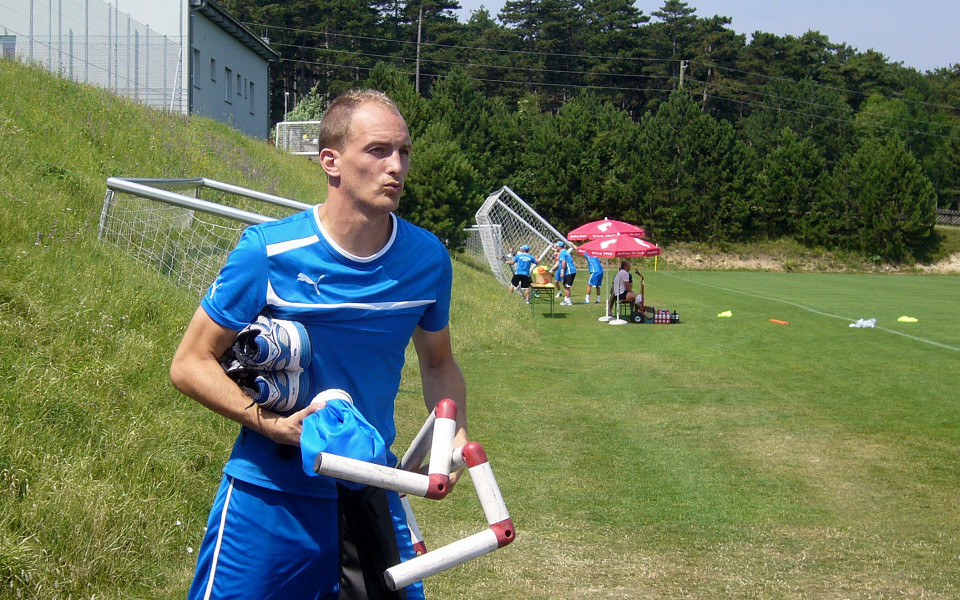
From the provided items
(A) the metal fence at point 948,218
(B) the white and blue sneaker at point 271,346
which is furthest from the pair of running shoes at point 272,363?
(A) the metal fence at point 948,218

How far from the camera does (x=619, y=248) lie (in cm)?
2341

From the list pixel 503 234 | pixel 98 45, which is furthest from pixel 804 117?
pixel 98 45

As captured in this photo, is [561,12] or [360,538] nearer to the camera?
[360,538]

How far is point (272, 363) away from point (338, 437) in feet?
1.11

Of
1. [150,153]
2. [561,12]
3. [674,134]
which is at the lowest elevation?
[150,153]

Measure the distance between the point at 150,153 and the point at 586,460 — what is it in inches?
395

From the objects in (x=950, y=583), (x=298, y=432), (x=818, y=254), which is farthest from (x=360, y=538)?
(x=818, y=254)

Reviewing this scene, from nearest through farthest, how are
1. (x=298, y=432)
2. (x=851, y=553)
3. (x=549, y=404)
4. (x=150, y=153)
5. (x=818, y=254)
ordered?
(x=298, y=432)
(x=851, y=553)
(x=549, y=404)
(x=150, y=153)
(x=818, y=254)

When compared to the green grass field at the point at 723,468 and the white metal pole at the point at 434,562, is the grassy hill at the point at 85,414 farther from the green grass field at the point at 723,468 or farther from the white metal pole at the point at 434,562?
the white metal pole at the point at 434,562

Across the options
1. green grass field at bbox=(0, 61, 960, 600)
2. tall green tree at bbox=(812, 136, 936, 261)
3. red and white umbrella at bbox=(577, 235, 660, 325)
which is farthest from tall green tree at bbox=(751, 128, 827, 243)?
green grass field at bbox=(0, 61, 960, 600)

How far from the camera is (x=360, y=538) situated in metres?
2.70

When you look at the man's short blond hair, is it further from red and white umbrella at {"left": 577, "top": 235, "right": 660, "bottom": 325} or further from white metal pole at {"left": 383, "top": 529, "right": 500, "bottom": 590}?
red and white umbrella at {"left": 577, "top": 235, "right": 660, "bottom": 325}

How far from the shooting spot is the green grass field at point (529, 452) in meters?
4.86

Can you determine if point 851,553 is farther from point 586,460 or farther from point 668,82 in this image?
point 668,82
